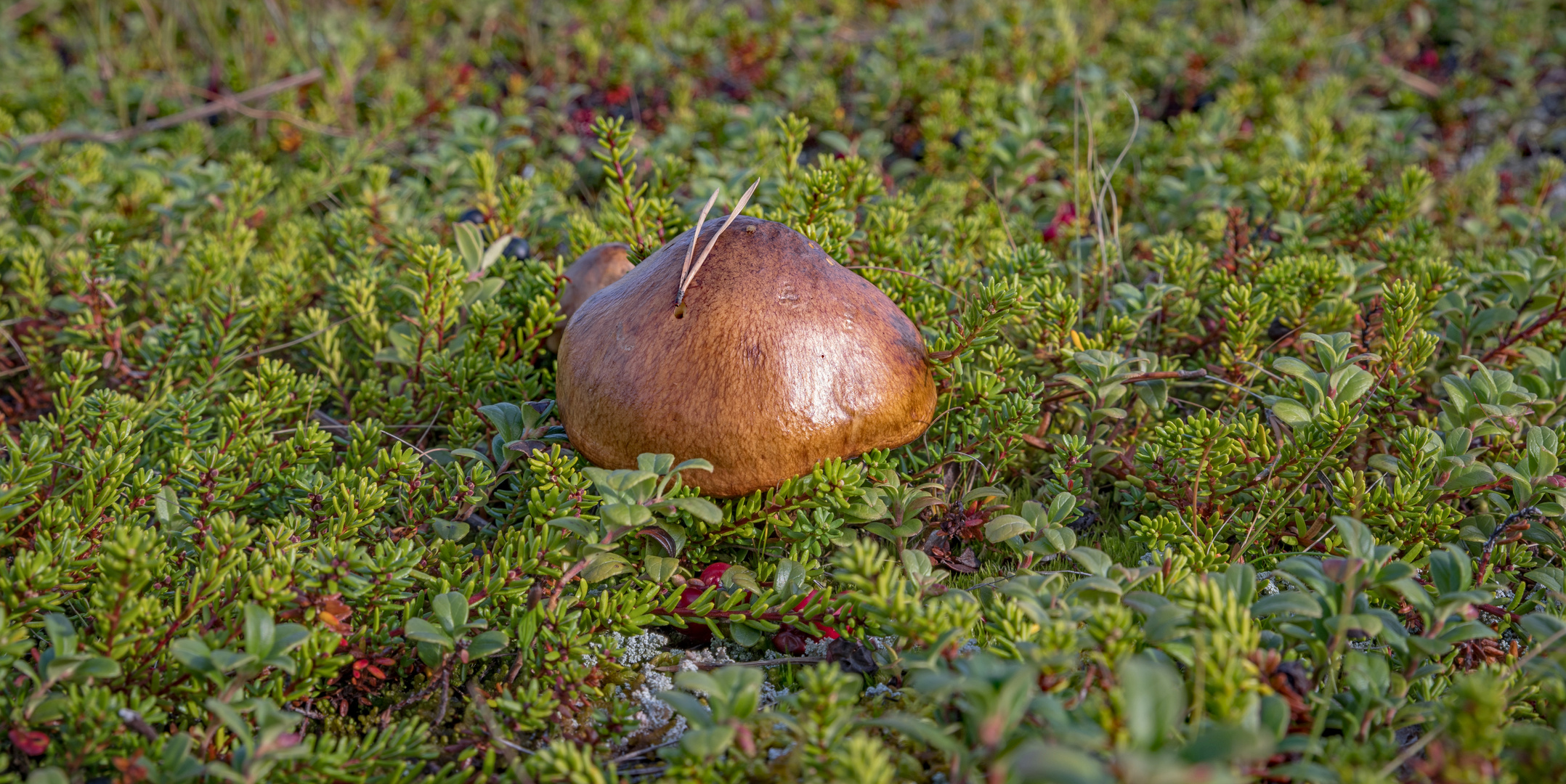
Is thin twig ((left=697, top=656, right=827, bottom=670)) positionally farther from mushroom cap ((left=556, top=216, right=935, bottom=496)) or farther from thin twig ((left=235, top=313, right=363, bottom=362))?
thin twig ((left=235, top=313, right=363, bottom=362))

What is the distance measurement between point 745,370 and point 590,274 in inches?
40.1

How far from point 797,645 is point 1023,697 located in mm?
944

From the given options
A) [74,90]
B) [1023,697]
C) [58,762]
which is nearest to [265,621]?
[58,762]

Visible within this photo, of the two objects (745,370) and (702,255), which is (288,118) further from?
(745,370)

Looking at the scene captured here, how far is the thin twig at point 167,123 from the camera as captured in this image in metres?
4.60

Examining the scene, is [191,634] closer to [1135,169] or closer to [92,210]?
[92,210]

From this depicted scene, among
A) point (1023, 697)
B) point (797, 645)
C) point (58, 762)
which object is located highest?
point (1023, 697)

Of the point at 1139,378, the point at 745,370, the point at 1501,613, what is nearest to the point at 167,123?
the point at 745,370

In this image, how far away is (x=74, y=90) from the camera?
18.2ft

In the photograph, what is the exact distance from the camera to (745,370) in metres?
2.33

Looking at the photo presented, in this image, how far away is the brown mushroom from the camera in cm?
312

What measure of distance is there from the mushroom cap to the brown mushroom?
578 mm

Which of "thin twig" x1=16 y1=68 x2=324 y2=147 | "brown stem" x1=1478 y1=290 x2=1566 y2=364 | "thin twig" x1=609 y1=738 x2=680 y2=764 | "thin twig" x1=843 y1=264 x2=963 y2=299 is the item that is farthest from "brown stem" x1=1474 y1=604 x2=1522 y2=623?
"thin twig" x1=16 y1=68 x2=324 y2=147

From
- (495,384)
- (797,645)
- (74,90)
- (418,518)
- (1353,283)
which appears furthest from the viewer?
(74,90)
